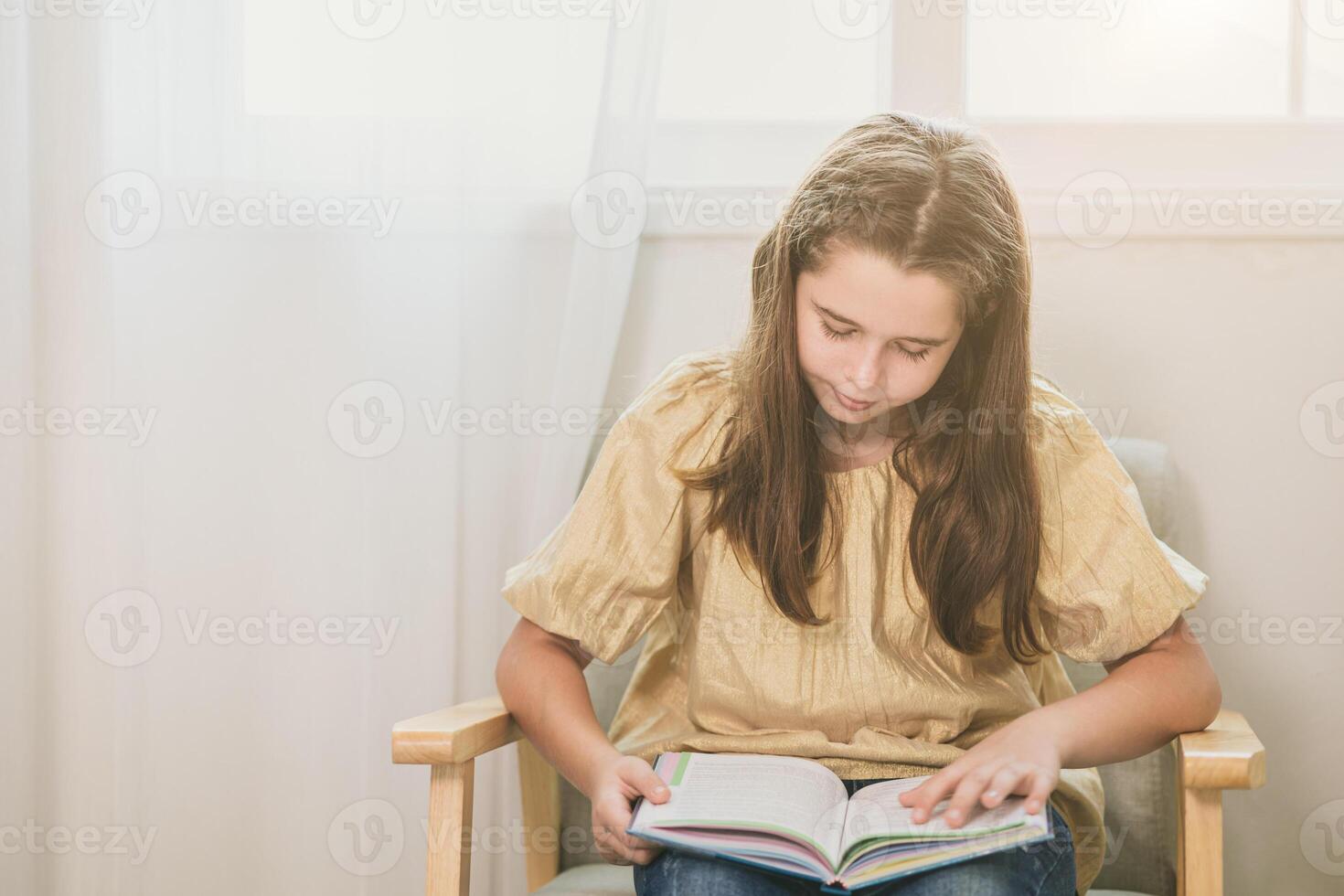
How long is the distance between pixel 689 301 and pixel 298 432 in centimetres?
52

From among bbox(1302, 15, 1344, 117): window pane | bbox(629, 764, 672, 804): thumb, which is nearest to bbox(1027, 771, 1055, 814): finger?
bbox(629, 764, 672, 804): thumb

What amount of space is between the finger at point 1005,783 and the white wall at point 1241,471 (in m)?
0.69

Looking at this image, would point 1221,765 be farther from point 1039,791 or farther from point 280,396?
point 280,396

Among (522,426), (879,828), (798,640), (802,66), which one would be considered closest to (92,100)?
(522,426)

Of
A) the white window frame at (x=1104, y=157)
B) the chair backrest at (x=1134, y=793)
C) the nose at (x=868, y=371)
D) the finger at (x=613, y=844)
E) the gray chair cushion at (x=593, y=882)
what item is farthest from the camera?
the white window frame at (x=1104, y=157)

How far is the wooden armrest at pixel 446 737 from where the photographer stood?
104 centimetres

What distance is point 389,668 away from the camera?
60.1 inches

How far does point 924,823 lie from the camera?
894 mm

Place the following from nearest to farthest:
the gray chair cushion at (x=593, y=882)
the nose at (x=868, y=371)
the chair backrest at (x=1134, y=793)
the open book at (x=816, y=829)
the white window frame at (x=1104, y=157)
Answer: the open book at (x=816, y=829), the nose at (x=868, y=371), the gray chair cushion at (x=593, y=882), the chair backrest at (x=1134, y=793), the white window frame at (x=1104, y=157)

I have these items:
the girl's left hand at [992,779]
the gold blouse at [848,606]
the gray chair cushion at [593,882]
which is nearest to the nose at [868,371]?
the gold blouse at [848,606]

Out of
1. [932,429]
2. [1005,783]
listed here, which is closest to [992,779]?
[1005,783]

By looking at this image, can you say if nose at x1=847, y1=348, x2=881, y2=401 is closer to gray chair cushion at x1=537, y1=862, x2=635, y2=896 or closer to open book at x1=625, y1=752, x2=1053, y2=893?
open book at x1=625, y1=752, x2=1053, y2=893

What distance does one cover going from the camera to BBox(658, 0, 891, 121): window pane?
158cm

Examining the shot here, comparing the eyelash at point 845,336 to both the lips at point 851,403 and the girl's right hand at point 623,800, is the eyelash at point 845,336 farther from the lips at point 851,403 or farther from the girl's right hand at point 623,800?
the girl's right hand at point 623,800
